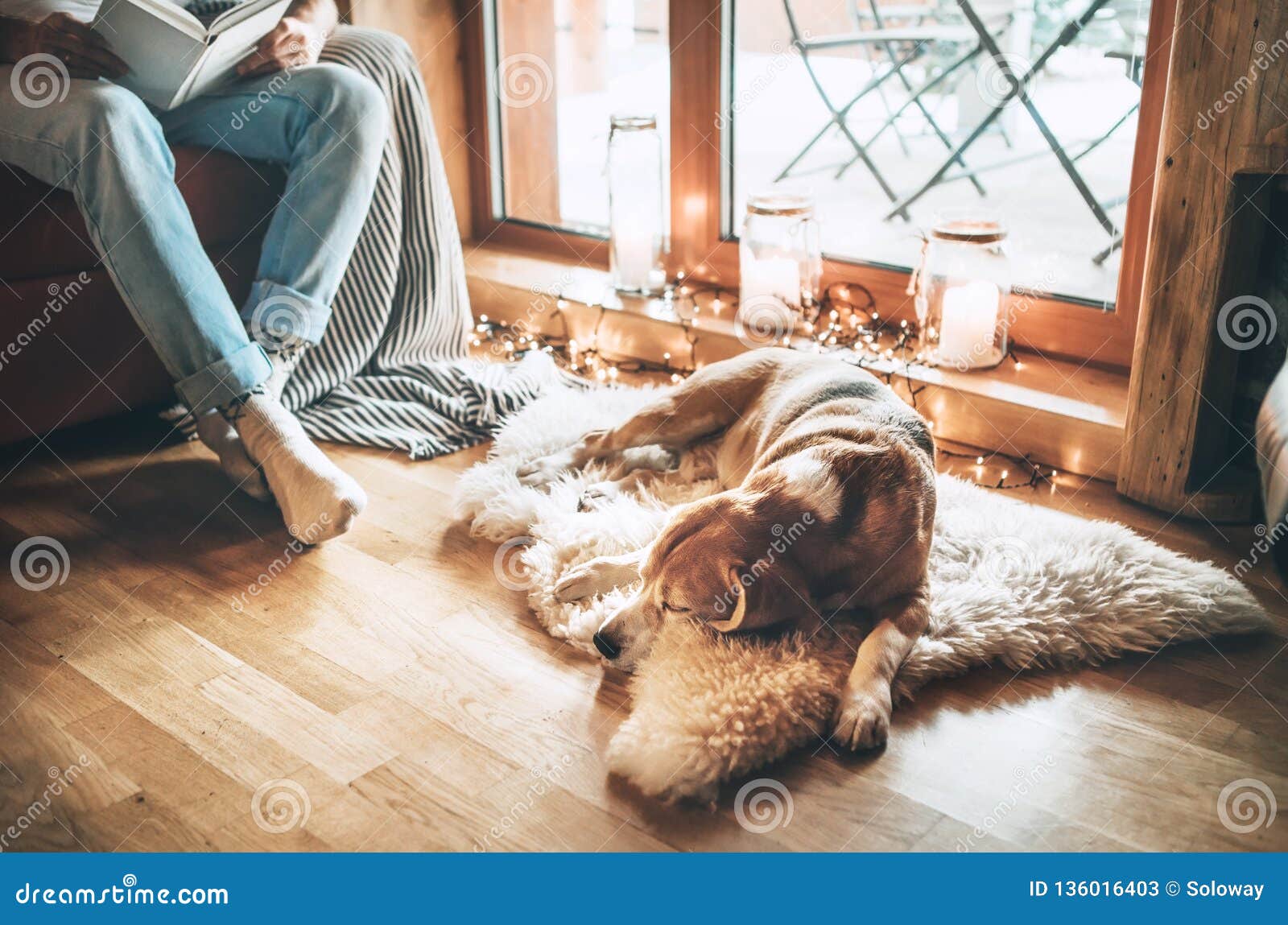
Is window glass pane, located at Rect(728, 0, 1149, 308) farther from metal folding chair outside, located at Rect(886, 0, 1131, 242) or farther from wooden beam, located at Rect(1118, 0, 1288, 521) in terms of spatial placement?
wooden beam, located at Rect(1118, 0, 1288, 521)

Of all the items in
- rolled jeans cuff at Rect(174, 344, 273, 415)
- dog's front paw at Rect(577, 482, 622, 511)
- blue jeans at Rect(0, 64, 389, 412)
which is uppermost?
blue jeans at Rect(0, 64, 389, 412)

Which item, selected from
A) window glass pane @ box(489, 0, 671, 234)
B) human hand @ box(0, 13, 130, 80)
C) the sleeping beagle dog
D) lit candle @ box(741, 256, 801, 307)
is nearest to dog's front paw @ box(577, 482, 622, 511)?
the sleeping beagle dog

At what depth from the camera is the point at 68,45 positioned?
78.2 inches

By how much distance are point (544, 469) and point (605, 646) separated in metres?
0.65

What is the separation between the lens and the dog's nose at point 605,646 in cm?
150

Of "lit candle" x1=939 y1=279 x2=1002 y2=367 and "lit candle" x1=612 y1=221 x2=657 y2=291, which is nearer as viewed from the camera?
"lit candle" x1=939 y1=279 x2=1002 y2=367

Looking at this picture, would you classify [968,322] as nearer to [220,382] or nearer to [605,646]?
[605,646]

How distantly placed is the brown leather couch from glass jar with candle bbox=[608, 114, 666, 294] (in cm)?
81

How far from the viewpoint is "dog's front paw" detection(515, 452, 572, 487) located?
6.82ft

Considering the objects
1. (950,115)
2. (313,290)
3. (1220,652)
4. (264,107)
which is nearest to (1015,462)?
(1220,652)

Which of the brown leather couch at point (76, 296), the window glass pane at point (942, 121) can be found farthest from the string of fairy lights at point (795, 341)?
the brown leather couch at point (76, 296)

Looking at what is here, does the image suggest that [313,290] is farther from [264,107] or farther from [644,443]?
[644,443]

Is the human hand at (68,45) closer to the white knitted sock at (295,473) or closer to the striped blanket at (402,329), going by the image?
the striped blanket at (402,329)

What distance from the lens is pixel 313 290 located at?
87.4 inches
